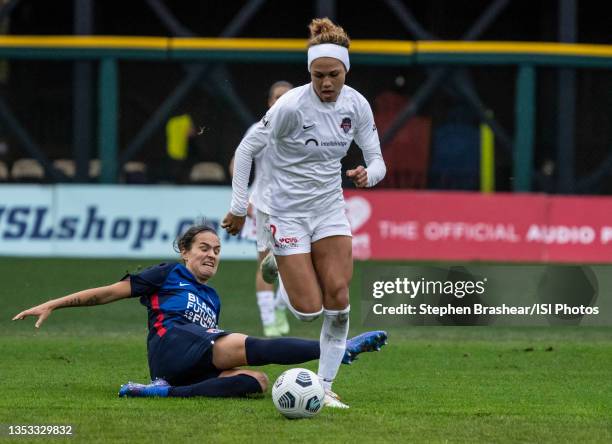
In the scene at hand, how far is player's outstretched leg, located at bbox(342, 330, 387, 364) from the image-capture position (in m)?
8.34

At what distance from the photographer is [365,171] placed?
820 cm

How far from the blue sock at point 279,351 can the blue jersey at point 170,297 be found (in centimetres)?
44

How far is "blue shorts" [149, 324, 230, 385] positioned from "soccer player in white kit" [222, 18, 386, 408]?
1.86 feet

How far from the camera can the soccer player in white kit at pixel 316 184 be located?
812 cm

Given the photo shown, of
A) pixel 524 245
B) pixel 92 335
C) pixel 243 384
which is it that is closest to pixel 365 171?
pixel 243 384

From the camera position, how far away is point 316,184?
327 inches

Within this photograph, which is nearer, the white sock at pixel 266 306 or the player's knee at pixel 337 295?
the player's knee at pixel 337 295

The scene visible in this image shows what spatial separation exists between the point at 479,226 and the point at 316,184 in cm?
1072

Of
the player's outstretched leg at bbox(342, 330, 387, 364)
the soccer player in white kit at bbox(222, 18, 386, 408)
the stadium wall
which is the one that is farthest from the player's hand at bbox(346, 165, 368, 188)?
the stadium wall

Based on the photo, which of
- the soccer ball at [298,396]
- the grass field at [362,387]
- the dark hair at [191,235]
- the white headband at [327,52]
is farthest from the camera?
the dark hair at [191,235]

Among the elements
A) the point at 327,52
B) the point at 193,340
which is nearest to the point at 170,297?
the point at 193,340

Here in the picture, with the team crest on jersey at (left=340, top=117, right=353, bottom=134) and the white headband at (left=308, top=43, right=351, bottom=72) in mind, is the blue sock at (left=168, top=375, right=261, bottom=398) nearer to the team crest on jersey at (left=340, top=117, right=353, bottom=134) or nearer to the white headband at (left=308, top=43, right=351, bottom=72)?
the team crest on jersey at (left=340, top=117, right=353, bottom=134)

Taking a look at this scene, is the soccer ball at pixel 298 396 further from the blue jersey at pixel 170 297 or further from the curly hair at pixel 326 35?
the curly hair at pixel 326 35

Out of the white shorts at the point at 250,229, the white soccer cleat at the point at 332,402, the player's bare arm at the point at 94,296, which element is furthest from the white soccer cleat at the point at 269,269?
the white shorts at the point at 250,229
